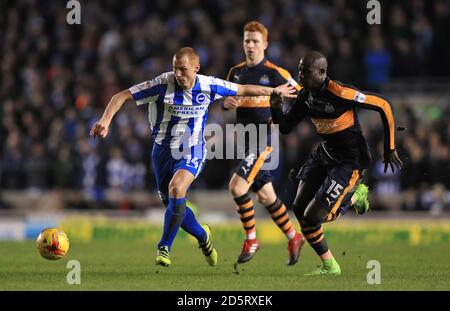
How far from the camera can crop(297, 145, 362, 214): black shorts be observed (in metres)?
11.0

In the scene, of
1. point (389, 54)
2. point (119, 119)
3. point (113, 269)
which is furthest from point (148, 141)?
point (113, 269)

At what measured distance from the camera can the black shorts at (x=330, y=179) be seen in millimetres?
11000

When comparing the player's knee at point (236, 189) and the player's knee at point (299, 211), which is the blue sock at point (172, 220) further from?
the player's knee at point (236, 189)

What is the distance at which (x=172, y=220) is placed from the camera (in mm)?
11336

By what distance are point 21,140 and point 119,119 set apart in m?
2.24

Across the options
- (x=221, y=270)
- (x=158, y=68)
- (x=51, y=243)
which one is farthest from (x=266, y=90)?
(x=158, y=68)

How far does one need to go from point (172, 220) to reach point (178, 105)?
1251 mm

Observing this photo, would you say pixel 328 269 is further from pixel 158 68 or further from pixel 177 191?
pixel 158 68

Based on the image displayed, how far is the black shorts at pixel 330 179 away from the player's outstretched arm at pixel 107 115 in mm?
2026

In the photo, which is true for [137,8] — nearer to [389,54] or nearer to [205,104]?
[389,54]

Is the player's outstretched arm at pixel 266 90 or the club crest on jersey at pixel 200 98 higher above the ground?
the player's outstretched arm at pixel 266 90

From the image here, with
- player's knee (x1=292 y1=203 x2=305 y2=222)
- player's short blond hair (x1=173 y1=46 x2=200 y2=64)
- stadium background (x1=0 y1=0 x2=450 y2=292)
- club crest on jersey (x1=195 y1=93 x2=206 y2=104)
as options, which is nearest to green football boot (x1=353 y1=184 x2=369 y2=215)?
player's knee (x1=292 y1=203 x2=305 y2=222)

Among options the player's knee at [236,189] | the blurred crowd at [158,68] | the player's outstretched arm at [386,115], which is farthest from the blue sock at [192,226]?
the blurred crowd at [158,68]

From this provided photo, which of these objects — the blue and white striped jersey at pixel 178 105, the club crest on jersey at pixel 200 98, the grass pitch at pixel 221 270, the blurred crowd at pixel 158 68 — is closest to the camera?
the grass pitch at pixel 221 270
